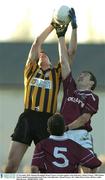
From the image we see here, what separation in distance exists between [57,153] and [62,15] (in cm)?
170

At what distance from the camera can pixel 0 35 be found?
1356cm

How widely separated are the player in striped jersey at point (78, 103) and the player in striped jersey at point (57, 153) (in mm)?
1016

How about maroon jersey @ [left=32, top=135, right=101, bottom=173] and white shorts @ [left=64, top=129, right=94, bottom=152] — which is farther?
white shorts @ [left=64, top=129, right=94, bottom=152]

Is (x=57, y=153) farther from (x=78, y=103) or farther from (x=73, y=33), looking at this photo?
(x=73, y=33)

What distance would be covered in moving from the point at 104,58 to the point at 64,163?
22.6ft

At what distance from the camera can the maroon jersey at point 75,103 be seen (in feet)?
25.7

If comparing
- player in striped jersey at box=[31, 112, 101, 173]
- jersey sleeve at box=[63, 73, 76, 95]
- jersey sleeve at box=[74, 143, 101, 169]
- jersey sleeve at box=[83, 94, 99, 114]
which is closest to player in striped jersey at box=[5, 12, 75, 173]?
jersey sleeve at box=[63, 73, 76, 95]

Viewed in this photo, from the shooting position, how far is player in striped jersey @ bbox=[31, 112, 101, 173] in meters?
6.68

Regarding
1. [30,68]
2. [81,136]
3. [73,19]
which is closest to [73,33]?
[73,19]

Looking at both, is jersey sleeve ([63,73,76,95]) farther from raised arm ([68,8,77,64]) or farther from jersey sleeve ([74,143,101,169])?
jersey sleeve ([74,143,101,169])

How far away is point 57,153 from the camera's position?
6.68 metres

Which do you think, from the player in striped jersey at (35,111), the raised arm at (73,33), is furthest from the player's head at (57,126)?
the raised arm at (73,33)

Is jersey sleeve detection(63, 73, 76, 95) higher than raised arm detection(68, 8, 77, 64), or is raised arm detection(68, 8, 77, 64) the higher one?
raised arm detection(68, 8, 77, 64)

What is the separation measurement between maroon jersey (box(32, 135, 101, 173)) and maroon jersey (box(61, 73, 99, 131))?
1.10 metres
